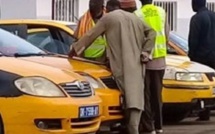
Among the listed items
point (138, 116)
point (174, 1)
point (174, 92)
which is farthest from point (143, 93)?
point (174, 1)

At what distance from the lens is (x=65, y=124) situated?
8.16m

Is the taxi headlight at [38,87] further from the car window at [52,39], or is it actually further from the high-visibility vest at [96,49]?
the car window at [52,39]

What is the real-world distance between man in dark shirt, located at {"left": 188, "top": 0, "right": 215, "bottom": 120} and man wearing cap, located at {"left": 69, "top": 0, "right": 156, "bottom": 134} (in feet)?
9.44

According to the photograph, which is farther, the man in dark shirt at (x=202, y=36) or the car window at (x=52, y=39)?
the man in dark shirt at (x=202, y=36)

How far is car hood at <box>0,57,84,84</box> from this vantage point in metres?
8.22

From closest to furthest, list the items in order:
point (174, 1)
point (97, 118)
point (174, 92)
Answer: point (97, 118), point (174, 92), point (174, 1)

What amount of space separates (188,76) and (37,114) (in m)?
4.30

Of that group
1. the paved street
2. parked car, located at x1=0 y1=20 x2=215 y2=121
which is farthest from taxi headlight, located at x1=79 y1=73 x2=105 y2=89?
the paved street

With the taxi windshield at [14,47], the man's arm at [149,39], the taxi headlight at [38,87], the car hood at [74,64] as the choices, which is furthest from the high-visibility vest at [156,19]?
A: the taxi headlight at [38,87]

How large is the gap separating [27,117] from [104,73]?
190 cm

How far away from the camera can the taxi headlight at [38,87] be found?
8.07 m

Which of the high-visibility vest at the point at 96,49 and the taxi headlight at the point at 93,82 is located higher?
the high-visibility vest at the point at 96,49

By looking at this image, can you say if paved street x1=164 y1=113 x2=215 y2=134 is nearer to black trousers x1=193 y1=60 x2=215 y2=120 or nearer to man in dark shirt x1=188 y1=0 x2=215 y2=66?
black trousers x1=193 y1=60 x2=215 y2=120

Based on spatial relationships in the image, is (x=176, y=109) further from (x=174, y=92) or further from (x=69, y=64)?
(x=69, y=64)
